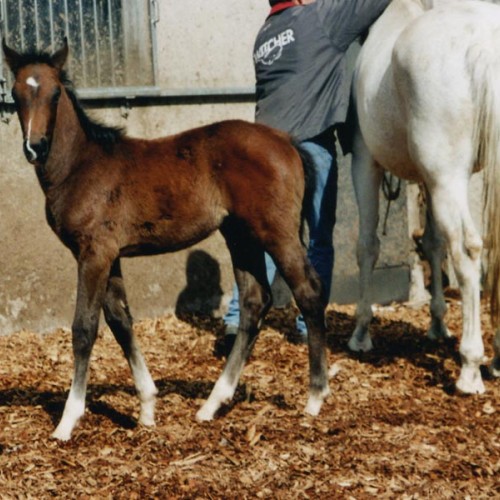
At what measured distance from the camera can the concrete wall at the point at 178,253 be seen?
689 cm

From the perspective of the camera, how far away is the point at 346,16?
6.21 m

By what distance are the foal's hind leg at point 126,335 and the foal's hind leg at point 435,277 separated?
8.75 feet

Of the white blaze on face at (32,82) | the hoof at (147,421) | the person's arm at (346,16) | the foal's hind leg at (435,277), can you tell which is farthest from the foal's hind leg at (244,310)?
the foal's hind leg at (435,277)

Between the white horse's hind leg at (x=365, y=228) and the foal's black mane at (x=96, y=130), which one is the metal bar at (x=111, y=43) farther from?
the foal's black mane at (x=96, y=130)

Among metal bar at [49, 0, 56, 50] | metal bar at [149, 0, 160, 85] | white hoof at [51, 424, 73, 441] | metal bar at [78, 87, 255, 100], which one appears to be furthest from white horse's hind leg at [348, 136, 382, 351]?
white hoof at [51, 424, 73, 441]

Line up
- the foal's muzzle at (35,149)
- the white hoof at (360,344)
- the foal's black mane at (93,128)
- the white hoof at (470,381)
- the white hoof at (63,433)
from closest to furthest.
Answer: the foal's muzzle at (35,149) → the white hoof at (63,433) → the foal's black mane at (93,128) → the white hoof at (470,381) → the white hoof at (360,344)

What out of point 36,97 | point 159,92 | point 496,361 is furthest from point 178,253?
point 36,97

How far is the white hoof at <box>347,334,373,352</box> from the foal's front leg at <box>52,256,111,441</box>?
8.11 ft

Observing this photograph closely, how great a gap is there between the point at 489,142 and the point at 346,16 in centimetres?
158

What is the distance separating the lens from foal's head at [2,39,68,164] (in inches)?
174

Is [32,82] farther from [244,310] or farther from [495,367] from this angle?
[495,367]

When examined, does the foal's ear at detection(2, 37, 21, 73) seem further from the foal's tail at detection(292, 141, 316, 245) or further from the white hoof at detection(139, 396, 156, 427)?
the white hoof at detection(139, 396, 156, 427)

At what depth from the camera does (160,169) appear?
4793 mm

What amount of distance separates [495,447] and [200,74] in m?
3.88
